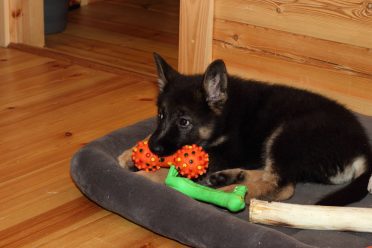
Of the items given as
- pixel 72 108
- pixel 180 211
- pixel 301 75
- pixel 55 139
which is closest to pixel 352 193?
pixel 180 211

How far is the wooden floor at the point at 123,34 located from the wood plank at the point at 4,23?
353 millimetres

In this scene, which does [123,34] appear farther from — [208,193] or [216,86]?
[208,193]

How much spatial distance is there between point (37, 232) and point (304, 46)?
1898 millimetres

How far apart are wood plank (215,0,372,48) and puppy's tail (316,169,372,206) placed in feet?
3.57

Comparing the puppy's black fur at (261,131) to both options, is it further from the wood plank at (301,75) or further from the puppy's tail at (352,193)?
the wood plank at (301,75)

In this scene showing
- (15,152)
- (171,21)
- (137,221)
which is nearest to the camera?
(137,221)

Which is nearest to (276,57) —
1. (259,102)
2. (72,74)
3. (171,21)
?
(259,102)

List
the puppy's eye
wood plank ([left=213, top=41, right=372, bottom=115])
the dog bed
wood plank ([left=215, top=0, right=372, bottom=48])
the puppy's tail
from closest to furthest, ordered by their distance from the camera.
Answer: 1. the dog bed
2. the puppy's tail
3. the puppy's eye
4. wood plank ([left=215, top=0, right=372, bottom=48])
5. wood plank ([left=213, top=41, right=372, bottom=115])

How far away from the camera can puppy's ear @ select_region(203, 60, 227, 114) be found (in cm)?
306

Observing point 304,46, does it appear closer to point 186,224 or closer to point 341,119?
point 341,119

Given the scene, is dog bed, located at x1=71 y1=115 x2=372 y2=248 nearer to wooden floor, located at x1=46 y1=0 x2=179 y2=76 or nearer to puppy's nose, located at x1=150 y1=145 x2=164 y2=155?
puppy's nose, located at x1=150 y1=145 x2=164 y2=155

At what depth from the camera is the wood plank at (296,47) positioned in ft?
12.5

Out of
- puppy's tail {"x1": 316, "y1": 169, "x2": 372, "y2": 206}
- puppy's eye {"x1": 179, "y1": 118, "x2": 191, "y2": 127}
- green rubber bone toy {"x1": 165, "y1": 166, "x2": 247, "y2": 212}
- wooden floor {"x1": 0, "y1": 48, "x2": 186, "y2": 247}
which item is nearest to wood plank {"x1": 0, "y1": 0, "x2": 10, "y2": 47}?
wooden floor {"x1": 0, "y1": 48, "x2": 186, "y2": 247}

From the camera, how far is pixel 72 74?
4812 mm
